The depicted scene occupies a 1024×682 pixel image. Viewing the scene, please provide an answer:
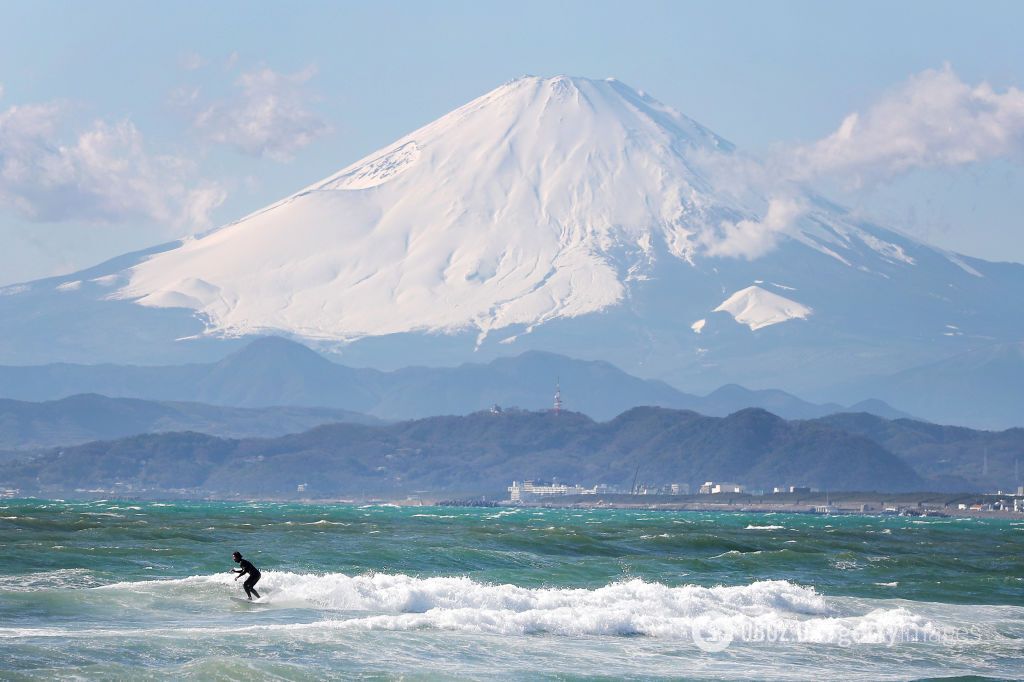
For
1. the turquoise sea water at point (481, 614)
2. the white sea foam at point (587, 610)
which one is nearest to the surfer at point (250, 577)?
the white sea foam at point (587, 610)

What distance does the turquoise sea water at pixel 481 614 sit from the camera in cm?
4100

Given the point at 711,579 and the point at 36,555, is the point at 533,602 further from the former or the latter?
the point at 36,555

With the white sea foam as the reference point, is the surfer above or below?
above

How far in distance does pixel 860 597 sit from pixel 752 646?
13.8 meters

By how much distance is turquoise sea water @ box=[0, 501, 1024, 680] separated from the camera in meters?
41.0

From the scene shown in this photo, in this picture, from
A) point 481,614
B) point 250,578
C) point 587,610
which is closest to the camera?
point 481,614

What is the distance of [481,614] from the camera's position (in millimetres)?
47875

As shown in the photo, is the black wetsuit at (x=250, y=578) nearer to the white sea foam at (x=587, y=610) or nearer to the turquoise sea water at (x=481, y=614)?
the white sea foam at (x=587, y=610)

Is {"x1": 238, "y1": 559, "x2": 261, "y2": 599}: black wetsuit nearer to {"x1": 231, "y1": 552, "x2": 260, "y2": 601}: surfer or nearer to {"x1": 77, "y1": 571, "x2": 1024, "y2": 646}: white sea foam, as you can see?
{"x1": 231, "y1": 552, "x2": 260, "y2": 601}: surfer

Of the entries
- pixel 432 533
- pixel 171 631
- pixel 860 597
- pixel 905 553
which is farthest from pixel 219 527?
pixel 171 631

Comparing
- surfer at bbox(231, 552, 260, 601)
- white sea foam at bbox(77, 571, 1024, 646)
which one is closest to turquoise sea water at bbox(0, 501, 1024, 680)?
white sea foam at bbox(77, 571, 1024, 646)

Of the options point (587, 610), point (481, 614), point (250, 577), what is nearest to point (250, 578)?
point (250, 577)

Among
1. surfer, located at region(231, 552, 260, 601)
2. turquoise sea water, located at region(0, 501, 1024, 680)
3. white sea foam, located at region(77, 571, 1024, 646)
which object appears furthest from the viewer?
surfer, located at region(231, 552, 260, 601)

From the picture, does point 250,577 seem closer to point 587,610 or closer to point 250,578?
point 250,578
